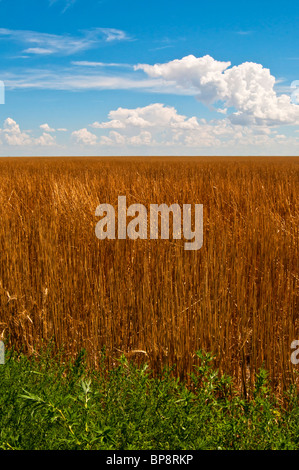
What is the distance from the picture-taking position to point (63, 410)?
1647 mm

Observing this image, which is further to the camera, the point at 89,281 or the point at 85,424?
the point at 89,281

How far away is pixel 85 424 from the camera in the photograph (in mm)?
1539

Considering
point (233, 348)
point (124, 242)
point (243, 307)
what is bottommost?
point (233, 348)

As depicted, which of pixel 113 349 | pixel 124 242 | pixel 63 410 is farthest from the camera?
pixel 124 242

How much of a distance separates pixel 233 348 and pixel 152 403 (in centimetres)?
105

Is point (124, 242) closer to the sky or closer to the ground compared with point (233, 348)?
closer to the sky

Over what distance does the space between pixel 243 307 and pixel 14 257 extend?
201 centimetres

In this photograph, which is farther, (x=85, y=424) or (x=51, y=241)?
(x=51, y=241)

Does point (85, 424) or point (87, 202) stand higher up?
point (87, 202)

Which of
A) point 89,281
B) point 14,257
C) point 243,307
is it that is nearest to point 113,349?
point 89,281
